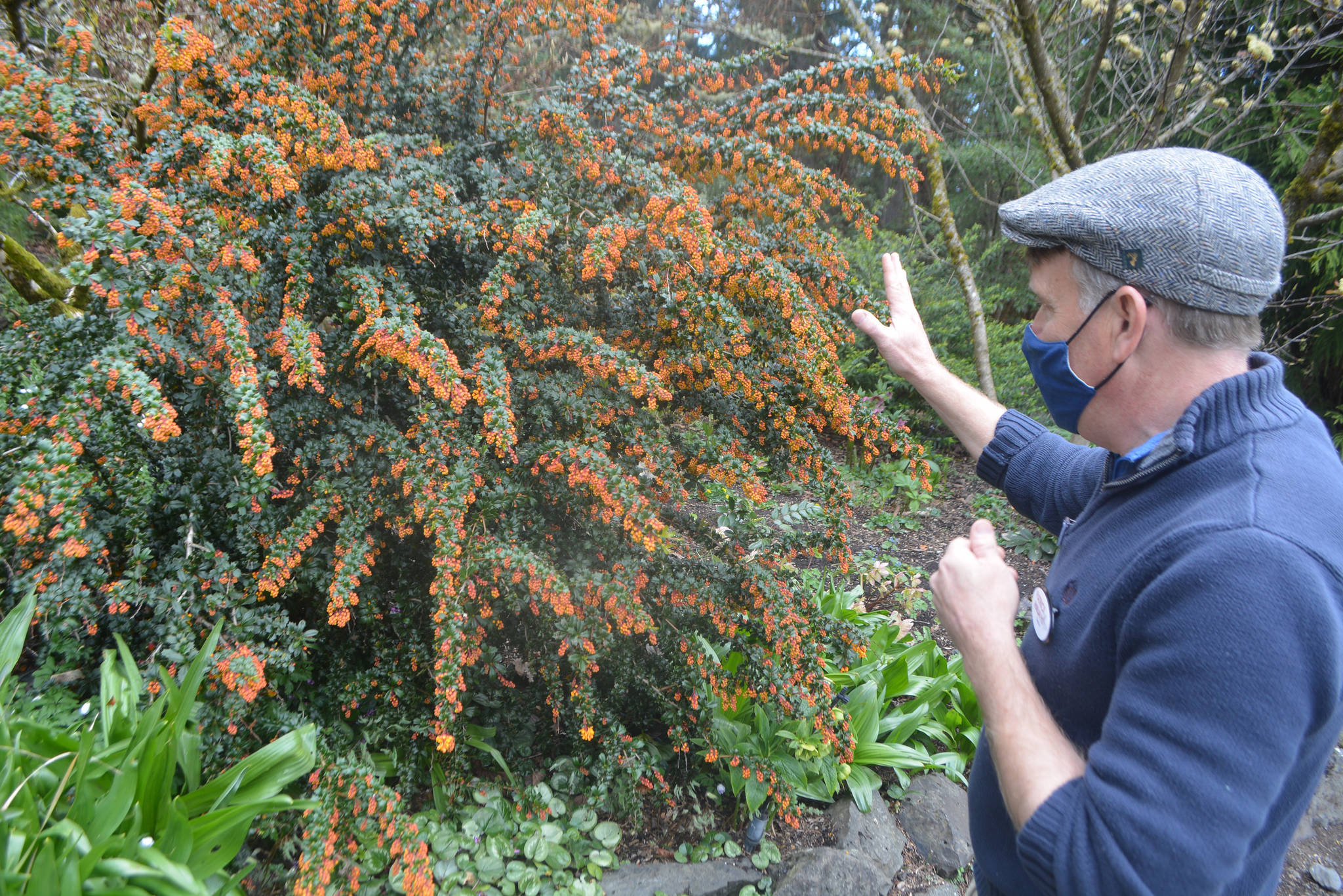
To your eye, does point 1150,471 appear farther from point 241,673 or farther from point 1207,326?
point 241,673

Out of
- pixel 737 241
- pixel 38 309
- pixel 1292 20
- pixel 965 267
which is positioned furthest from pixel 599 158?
→ pixel 1292 20

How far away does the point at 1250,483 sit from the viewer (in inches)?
38.3

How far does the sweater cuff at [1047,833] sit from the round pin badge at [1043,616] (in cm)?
→ 31

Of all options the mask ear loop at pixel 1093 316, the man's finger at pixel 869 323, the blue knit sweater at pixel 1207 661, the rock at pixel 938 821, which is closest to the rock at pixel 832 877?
the rock at pixel 938 821

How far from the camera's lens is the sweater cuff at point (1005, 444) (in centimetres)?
174

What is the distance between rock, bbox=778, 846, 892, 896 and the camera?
238cm

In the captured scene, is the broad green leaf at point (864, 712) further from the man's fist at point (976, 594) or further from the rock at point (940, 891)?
the man's fist at point (976, 594)

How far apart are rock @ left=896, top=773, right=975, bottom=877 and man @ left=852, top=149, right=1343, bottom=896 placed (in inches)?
56.2

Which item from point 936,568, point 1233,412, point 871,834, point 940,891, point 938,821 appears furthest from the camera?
point 936,568

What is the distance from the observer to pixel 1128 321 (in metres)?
1.13

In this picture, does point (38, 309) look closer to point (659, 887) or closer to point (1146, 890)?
point (659, 887)

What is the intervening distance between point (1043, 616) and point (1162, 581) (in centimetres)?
35

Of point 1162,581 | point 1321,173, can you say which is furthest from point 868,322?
point 1321,173

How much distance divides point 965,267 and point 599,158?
11.1 feet
